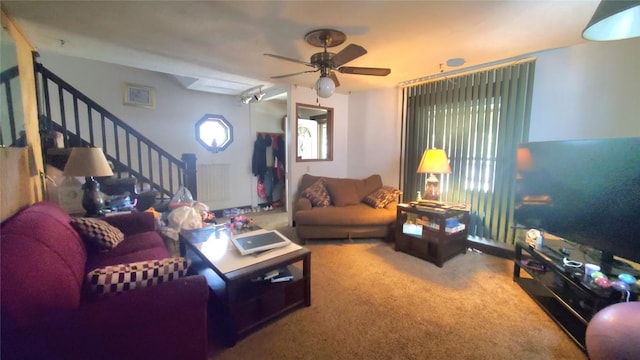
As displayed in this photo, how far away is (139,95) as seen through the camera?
4074 mm

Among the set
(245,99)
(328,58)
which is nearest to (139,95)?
(245,99)

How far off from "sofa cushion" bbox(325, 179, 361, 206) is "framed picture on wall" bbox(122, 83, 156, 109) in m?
3.12

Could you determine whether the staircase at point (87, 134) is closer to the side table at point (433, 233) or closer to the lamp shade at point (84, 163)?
the lamp shade at point (84, 163)

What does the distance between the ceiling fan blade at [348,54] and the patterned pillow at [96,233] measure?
2.31m

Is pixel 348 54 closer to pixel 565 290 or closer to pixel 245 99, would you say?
pixel 565 290

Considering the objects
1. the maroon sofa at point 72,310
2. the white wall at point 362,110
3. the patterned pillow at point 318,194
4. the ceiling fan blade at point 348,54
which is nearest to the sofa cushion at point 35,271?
the maroon sofa at point 72,310

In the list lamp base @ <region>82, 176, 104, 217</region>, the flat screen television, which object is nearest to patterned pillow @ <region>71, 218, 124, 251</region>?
lamp base @ <region>82, 176, 104, 217</region>

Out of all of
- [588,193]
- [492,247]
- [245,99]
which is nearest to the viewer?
[588,193]

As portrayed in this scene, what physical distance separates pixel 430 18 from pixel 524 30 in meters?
0.89

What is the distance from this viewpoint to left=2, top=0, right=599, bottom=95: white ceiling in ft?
5.94

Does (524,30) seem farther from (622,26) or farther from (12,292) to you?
(12,292)

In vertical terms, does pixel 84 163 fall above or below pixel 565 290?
above

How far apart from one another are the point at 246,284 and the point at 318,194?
6.65 ft

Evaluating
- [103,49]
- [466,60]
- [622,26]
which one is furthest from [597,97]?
[103,49]
